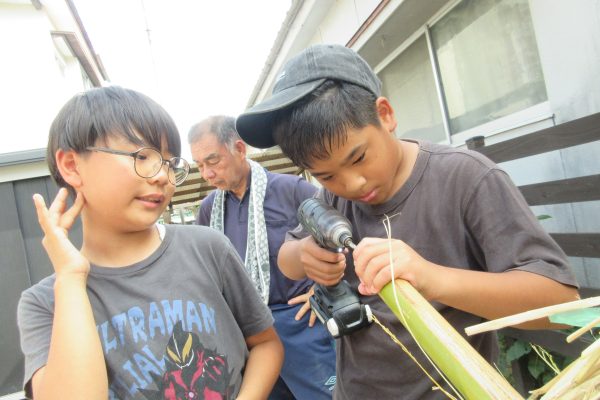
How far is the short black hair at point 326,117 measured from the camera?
49.2 inches

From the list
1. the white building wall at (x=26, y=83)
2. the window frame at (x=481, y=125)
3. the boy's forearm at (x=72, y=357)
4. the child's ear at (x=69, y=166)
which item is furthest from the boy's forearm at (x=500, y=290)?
the white building wall at (x=26, y=83)

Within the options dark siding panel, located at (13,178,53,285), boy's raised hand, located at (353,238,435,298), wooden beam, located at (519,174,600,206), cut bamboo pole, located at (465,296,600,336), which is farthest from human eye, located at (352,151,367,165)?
dark siding panel, located at (13,178,53,285)

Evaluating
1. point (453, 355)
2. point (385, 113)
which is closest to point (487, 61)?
point (385, 113)

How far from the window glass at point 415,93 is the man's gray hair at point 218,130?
2.72m

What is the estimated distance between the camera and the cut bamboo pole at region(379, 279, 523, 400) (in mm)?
478

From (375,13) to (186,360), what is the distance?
414 centimetres

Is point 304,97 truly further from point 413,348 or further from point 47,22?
point 47,22

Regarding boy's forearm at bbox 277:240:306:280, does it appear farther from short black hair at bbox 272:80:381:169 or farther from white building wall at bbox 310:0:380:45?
white building wall at bbox 310:0:380:45

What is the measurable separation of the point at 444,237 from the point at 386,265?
0.49 metres

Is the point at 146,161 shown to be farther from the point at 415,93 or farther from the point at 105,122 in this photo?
the point at 415,93

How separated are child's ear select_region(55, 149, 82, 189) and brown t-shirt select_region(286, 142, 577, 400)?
1034 millimetres

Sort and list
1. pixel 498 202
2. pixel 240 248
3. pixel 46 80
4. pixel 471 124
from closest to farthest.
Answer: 1. pixel 498 202
2. pixel 240 248
3. pixel 471 124
4. pixel 46 80

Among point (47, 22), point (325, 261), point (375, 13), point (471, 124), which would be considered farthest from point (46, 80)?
point (325, 261)

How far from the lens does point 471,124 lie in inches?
162
